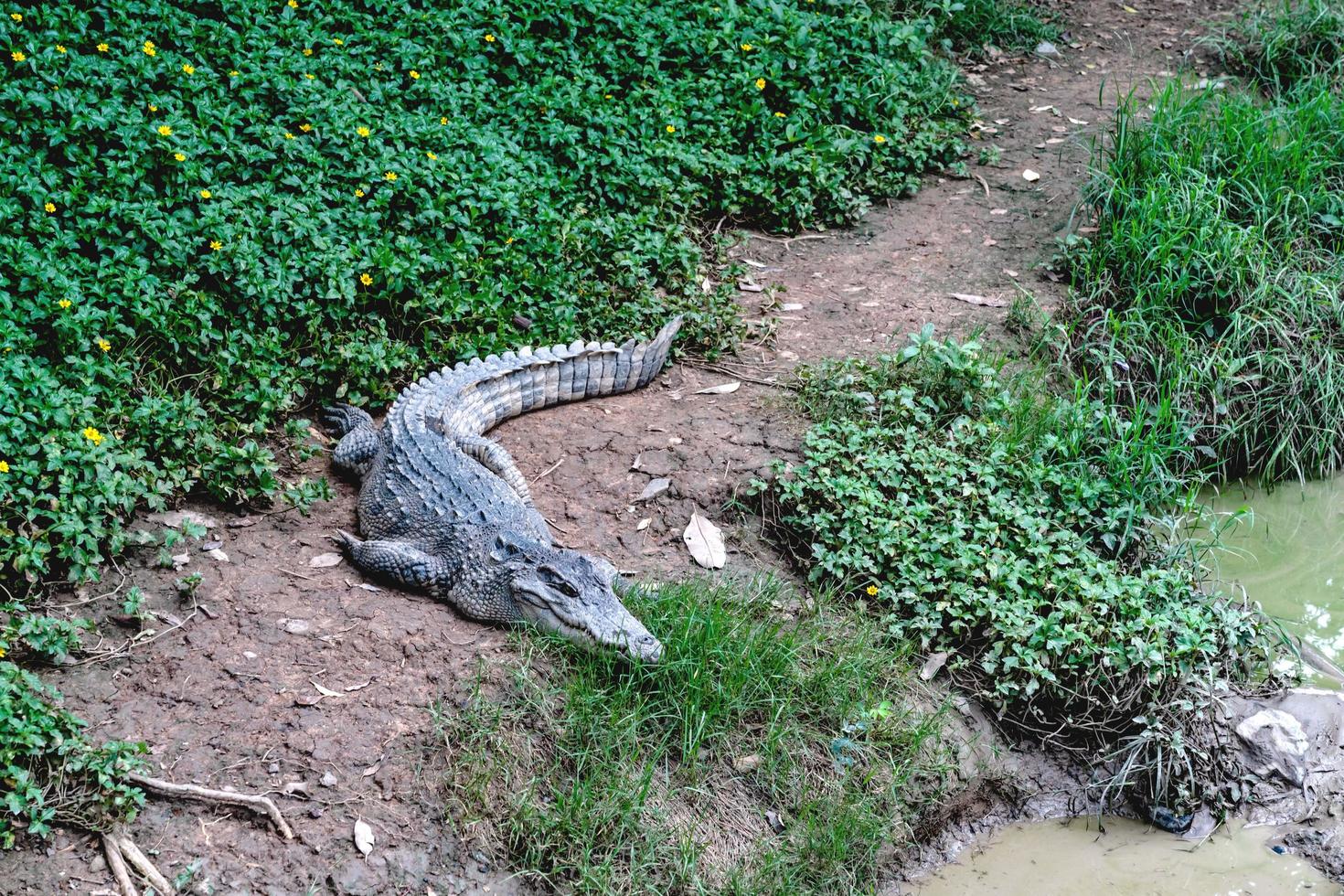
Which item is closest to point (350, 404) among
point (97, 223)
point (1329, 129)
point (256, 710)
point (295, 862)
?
point (97, 223)

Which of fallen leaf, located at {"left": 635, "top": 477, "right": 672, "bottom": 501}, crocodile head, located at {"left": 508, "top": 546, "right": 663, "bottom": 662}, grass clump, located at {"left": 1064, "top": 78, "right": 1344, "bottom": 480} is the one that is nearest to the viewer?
crocodile head, located at {"left": 508, "top": 546, "right": 663, "bottom": 662}

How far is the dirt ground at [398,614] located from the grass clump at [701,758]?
175 mm

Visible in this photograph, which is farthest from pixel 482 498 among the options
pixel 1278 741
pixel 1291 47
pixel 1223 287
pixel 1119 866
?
pixel 1291 47

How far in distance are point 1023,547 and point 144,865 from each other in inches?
130

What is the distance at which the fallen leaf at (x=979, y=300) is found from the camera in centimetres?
612

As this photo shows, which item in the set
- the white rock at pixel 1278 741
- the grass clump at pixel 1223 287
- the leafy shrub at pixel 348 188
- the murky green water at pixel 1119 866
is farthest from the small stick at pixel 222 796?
the grass clump at pixel 1223 287

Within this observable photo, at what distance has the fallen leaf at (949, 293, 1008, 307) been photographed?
6.12m

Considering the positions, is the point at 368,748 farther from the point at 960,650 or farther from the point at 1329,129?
the point at 1329,129

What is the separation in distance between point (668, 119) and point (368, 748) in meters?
4.09

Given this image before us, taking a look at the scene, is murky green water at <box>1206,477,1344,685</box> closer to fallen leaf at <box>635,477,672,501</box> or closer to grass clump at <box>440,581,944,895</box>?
grass clump at <box>440,581,944,895</box>

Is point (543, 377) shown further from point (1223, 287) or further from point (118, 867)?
point (1223, 287)

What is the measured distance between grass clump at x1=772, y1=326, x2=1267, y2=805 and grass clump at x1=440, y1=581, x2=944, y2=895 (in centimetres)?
40

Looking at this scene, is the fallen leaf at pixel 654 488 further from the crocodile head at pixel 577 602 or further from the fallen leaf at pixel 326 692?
the fallen leaf at pixel 326 692

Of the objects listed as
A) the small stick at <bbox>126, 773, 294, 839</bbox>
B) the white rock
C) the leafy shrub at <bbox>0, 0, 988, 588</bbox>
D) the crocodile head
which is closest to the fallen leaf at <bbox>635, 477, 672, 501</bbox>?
the crocodile head
